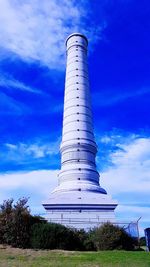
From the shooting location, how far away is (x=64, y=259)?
14.4m

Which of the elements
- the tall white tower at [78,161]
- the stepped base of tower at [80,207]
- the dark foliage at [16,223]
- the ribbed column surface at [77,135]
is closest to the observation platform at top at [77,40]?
the tall white tower at [78,161]

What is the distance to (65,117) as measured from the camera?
5153 centimetres

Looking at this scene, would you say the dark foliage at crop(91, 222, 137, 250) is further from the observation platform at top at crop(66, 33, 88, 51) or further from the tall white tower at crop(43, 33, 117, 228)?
the observation platform at top at crop(66, 33, 88, 51)

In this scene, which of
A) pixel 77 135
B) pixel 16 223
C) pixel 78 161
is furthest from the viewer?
pixel 77 135

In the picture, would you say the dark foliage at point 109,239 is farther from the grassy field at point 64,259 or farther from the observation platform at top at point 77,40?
the observation platform at top at point 77,40

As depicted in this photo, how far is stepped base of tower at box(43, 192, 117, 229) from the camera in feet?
131

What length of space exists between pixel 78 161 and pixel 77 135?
11.6 ft

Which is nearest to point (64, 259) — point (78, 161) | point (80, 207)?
point (80, 207)

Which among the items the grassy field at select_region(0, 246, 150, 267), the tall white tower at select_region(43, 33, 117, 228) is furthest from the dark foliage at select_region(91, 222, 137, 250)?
the tall white tower at select_region(43, 33, 117, 228)

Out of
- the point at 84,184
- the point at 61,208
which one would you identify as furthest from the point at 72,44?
the point at 61,208

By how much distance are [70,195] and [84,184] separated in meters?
2.60

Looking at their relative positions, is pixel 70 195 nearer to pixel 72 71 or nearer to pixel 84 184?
pixel 84 184

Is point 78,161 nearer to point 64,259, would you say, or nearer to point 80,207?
point 80,207

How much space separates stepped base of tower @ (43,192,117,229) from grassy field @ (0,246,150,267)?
77.7 ft
